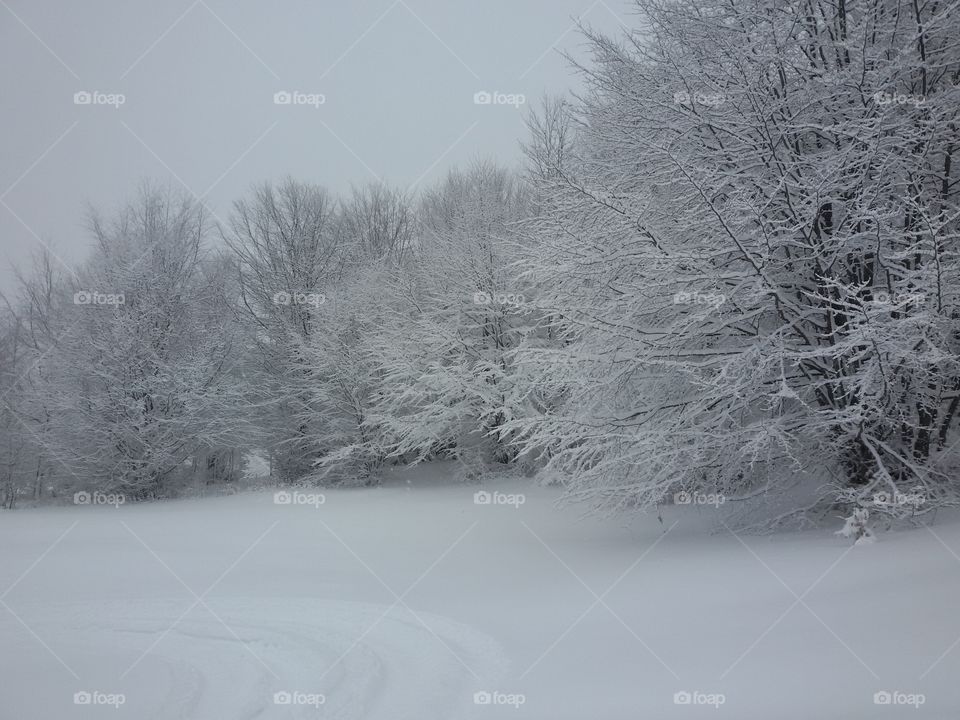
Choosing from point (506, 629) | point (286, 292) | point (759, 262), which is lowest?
point (506, 629)

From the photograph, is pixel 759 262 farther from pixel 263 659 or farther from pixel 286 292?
pixel 286 292

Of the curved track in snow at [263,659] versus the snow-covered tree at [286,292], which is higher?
the snow-covered tree at [286,292]

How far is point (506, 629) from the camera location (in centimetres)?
562

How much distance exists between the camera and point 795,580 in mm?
5781

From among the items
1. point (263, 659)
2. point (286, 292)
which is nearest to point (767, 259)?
point (263, 659)

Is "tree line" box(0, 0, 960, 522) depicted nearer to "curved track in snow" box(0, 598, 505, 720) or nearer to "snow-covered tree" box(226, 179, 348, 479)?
"curved track in snow" box(0, 598, 505, 720)

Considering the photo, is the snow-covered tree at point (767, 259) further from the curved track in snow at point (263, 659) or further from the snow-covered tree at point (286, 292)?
the snow-covered tree at point (286, 292)

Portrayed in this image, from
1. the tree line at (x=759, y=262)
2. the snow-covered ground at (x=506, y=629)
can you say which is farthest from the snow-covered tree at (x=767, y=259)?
the snow-covered ground at (x=506, y=629)

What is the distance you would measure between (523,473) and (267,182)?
19611mm

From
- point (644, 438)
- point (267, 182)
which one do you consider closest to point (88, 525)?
point (644, 438)

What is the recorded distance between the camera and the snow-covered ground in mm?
3973

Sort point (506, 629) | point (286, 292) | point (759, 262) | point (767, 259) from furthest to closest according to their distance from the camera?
point (286, 292) → point (759, 262) → point (767, 259) → point (506, 629)

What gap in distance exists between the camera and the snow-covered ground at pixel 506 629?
3.97 m

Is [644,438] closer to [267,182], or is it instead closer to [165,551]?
[165,551]
